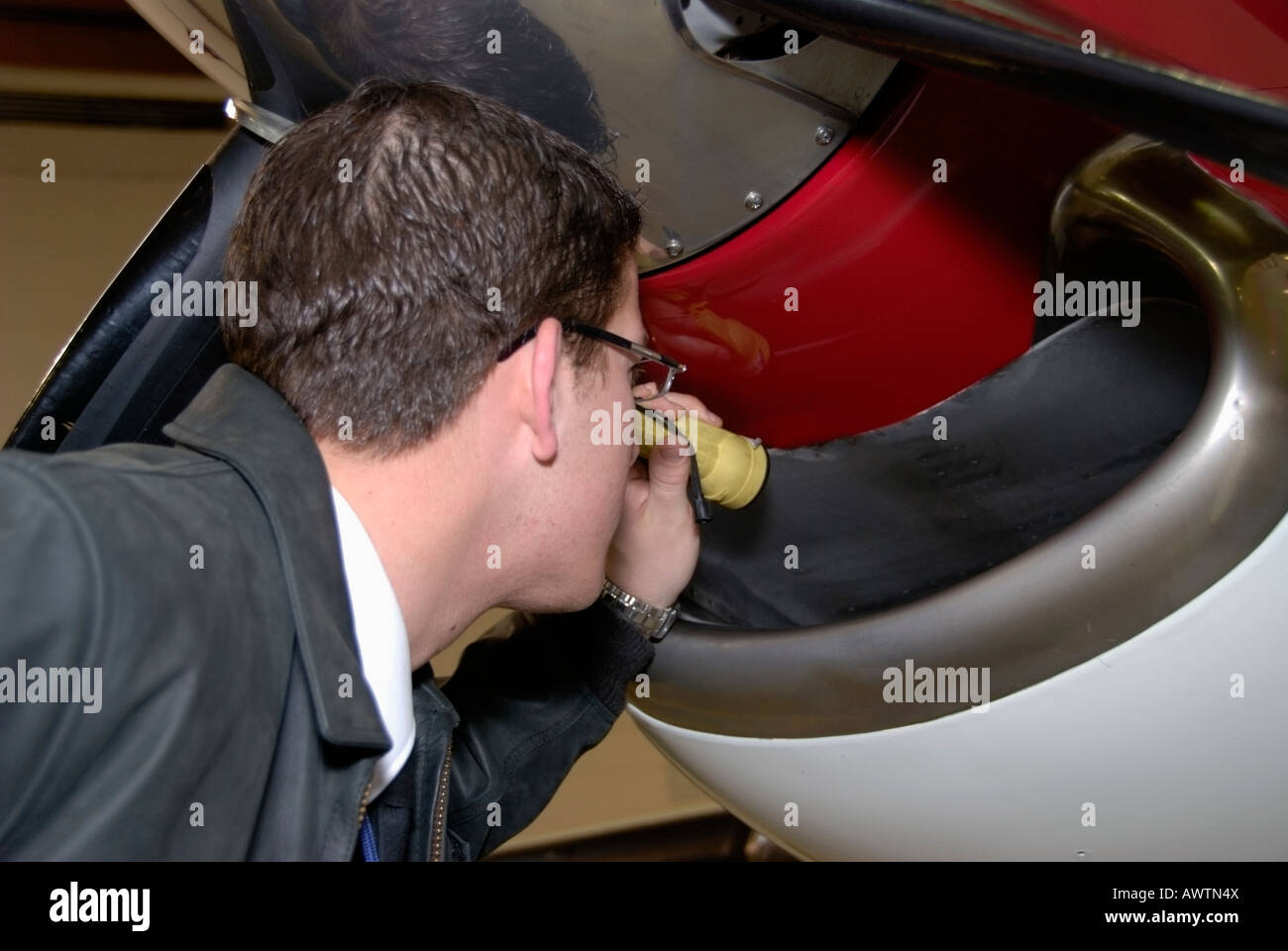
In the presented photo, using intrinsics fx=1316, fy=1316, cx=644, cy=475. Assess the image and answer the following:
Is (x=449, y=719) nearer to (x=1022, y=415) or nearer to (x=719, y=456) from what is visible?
(x=719, y=456)

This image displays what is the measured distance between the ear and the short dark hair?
0.02 m

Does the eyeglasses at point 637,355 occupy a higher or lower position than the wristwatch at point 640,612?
higher

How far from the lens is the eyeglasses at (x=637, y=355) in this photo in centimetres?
73

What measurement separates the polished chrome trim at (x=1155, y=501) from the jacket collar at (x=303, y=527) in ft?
1.05

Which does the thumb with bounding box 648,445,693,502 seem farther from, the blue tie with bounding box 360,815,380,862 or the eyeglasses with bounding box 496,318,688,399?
the blue tie with bounding box 360,815,380,862

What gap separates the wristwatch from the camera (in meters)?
0.92

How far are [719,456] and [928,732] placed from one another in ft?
0.71

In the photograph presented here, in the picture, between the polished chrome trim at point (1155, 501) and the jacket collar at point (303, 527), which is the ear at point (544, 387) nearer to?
the jacket collar at point (303, 527)

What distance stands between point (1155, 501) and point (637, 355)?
0.30 m

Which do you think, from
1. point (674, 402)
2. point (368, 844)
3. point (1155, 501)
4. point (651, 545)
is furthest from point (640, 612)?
point (1155, 501)

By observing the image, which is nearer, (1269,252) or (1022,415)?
(1269,252)

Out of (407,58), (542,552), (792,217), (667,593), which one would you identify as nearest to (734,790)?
(667,593)

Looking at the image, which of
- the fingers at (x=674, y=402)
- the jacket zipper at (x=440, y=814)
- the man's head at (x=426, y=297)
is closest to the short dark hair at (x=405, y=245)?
the man's head at (x=426, y=297)

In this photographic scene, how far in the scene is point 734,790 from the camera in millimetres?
906
